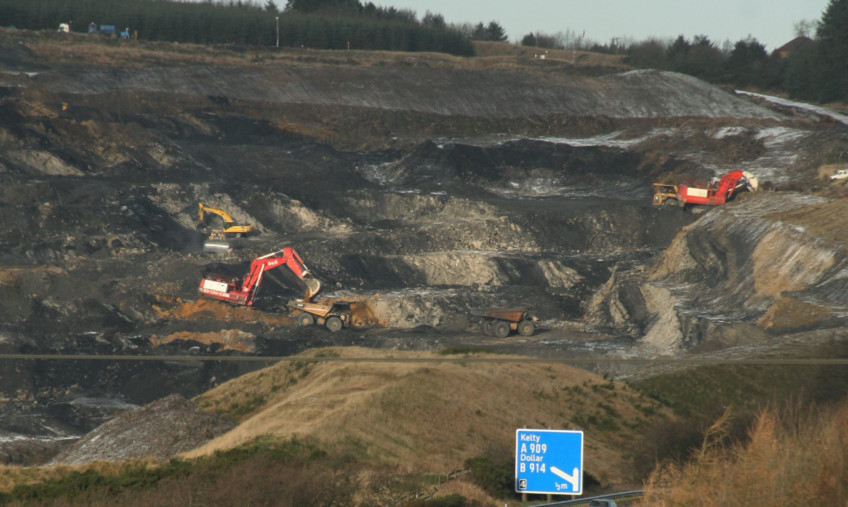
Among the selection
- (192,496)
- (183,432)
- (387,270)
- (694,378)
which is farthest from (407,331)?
(192,496)

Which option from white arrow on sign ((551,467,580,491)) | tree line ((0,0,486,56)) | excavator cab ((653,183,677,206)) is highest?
tree line ((0,0,486,56))

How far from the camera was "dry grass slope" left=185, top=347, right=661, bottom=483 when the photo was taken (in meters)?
21.0

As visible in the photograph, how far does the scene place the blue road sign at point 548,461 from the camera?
1259 cm

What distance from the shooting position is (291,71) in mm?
79188

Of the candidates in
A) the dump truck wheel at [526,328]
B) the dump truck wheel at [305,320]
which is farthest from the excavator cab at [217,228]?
the dump truck wheel at [526,328]

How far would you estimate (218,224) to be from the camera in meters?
52.2

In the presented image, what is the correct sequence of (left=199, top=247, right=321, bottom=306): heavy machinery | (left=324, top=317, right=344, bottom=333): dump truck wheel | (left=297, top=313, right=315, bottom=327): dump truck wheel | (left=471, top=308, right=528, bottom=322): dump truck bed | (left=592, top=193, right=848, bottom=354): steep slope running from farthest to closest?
(left=199, top=247, right=321, bottom=306): heavy machinery, (left=297, top=313, right=315, bottom=327): dump truck wheel, (left=324, top=317, right=344, bottom=333): dump truck wheel, (left=471, top=308, right=528, bottom=322): dump truck bed, (left=592, top=193, right=848, bottom=354): steep slope

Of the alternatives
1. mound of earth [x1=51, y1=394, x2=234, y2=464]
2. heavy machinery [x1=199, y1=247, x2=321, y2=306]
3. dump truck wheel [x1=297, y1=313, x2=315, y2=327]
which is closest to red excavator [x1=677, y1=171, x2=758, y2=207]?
heavy machinery [x1=199, y1=247, x2=321, y2=306]

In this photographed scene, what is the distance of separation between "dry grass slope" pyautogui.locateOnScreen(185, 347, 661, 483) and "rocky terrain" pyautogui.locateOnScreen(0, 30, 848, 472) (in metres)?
5.85

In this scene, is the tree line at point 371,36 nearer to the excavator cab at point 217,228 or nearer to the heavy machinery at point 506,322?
the excavator cab at point 217,228

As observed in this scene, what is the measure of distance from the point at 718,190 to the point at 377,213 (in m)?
18.1

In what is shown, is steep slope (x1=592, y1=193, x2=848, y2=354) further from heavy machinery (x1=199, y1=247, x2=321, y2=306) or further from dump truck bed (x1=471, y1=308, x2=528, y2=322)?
heavy machinery (x1=199, y1=247, x2=321, y2=306)

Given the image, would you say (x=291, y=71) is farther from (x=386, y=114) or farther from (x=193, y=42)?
(x=193, y=42)

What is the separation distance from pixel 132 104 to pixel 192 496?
55.0 m
